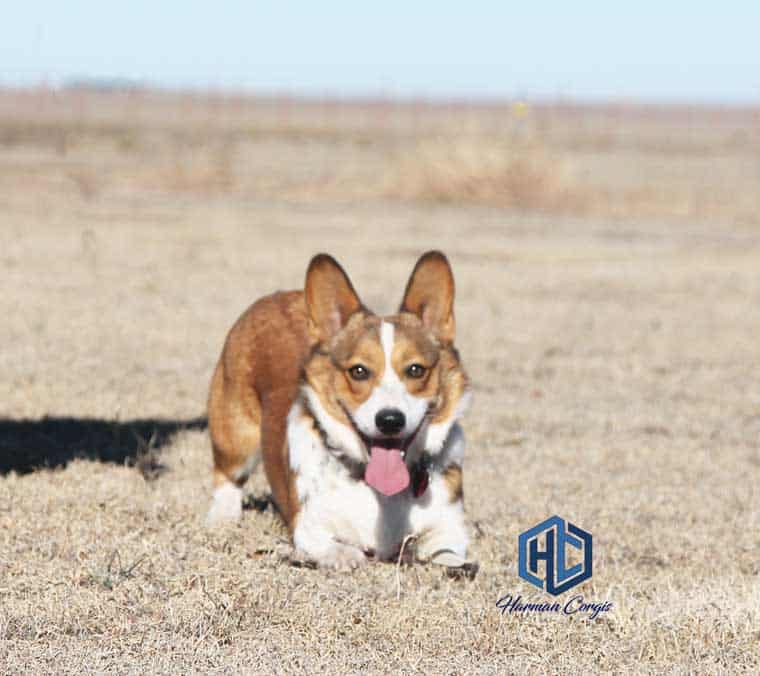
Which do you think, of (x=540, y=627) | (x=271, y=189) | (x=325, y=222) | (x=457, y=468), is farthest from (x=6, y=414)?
(x=271, y=189)

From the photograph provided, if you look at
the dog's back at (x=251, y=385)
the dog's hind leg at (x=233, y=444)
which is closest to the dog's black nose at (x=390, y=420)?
the dog's back at (x=251, y=385)

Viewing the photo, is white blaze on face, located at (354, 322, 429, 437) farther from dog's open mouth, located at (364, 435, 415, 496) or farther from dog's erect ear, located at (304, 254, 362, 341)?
dog's erect ear, located at (304, 254, 362, 341)

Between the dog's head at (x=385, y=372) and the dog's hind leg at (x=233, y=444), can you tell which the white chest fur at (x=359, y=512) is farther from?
the dog's hind leg at (x=233, y=444)

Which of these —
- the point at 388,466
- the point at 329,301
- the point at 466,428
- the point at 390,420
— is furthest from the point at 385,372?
the point at 466,428

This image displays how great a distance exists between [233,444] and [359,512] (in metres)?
1.11

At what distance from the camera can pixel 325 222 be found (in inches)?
840

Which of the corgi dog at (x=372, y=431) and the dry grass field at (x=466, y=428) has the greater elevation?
the corgi dog at (x=372, y=431)

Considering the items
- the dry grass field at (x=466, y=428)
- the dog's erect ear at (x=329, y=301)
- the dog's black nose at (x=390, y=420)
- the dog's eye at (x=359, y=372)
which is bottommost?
the dry grass field at (x=466, y=428)

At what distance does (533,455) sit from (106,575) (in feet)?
11.8

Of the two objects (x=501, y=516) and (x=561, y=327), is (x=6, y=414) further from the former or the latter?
(x=561, y=327)

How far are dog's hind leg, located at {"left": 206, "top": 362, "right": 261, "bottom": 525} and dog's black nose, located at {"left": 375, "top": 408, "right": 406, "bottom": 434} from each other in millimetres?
1299

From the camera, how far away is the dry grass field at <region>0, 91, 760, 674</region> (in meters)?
4.68

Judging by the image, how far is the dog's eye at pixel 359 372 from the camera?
5.21 meters

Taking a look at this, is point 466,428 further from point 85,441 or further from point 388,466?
point 388,466
